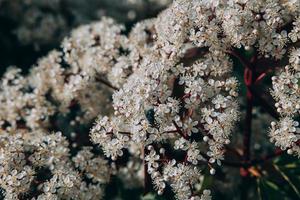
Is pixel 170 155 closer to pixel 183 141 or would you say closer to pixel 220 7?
pixel 183 141

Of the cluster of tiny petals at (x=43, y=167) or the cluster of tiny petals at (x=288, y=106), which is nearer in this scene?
the cluster of tiny petals at (x=288, y=106)

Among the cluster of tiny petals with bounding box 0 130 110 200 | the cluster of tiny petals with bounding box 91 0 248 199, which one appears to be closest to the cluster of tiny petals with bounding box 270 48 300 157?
the cluster of tiny petals with bounding box 91 0 248 199

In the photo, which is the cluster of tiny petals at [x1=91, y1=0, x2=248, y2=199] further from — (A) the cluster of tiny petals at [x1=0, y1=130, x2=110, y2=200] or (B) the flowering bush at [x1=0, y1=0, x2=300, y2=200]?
(A) the cluster of tiny petals at [x1=0, y1=130, x2=110, y2=200]

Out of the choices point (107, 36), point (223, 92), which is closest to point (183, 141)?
point (223, 92)

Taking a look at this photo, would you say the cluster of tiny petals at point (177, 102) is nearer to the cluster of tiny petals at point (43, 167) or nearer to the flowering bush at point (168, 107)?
the flowering bush at point (168, 107)

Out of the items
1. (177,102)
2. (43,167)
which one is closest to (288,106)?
(177,102)

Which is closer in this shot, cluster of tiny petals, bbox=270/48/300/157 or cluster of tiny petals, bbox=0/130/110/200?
cluster of tiny petals, bbox=270/48/300/157

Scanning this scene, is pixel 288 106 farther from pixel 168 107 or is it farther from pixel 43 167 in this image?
pixel 43 167

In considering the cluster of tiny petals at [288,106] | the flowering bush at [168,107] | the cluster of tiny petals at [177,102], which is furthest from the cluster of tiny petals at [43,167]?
the cluster of tiny petals at [288,106]
